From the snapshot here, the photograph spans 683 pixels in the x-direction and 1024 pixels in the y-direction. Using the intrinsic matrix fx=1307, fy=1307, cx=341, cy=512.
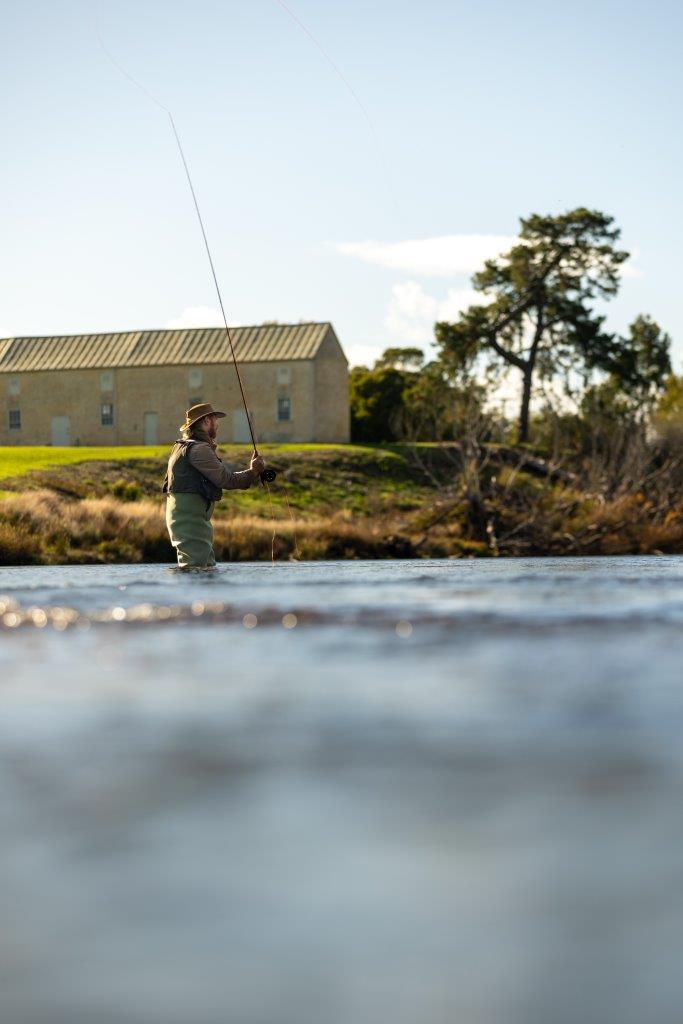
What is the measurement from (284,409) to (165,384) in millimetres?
7144

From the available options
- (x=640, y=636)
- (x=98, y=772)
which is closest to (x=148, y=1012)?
(x=98, y=772)

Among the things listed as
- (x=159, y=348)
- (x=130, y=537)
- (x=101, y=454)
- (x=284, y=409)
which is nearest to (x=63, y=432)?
(x=159, y=348)

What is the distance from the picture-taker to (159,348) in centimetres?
7138

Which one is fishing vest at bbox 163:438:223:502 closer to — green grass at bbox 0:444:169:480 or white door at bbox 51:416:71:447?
green grass at bbox 0:444:169:480

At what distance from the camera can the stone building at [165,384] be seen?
66.9 meters

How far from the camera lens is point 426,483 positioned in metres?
51.3

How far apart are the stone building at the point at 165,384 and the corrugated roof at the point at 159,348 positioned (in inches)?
2.1

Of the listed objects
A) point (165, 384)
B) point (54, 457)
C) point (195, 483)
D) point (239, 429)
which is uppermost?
point (165, 384)

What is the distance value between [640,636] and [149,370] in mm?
65931

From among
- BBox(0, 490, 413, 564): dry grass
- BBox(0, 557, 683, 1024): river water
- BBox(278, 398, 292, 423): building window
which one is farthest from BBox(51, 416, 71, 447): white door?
BBox(0, 557, 683, 1024): river water

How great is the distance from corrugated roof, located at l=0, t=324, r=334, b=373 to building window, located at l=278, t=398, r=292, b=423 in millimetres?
2270

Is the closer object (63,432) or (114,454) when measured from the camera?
(114,454)

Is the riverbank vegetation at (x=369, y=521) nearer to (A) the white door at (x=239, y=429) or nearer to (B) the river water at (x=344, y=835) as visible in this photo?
(B) the river water at (x=344, y=835)

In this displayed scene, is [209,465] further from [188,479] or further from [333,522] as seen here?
[333,522]
